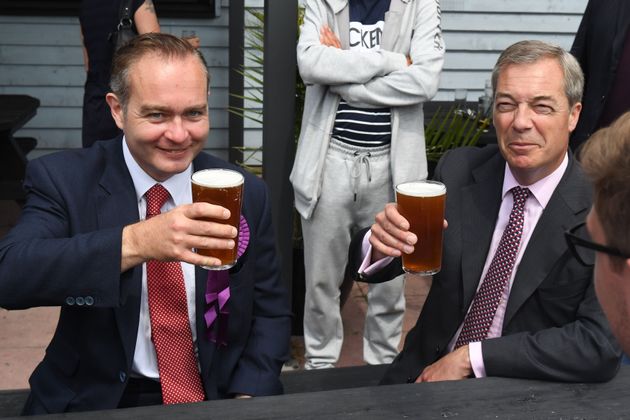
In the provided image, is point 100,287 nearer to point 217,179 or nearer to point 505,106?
point 217,179

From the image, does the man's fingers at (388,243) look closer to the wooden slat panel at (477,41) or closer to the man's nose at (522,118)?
the man's nose at (522,118)

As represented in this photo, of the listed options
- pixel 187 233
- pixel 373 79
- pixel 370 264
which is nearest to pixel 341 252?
pixel 373 79

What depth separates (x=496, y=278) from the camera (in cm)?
285

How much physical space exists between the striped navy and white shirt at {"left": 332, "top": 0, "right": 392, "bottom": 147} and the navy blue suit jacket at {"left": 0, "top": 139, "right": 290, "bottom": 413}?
1.36m

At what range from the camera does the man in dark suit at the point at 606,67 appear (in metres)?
4.29

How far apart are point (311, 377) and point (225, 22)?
14.4 ft

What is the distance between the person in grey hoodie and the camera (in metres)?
4.09

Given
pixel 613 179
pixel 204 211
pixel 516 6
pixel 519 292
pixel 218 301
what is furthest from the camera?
pixel 516 6

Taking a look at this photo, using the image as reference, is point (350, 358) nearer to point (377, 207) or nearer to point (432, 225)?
point (377, 207)

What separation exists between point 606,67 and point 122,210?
2.62 metres

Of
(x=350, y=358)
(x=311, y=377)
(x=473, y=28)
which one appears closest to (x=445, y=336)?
(x=311, y=377)

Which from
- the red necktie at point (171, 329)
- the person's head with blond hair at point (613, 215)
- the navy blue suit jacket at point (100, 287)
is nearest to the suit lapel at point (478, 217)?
the navy blue suit jacket at point (100, 287)

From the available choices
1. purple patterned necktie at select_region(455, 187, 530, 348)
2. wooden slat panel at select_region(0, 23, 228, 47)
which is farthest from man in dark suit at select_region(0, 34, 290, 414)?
wooden slat panel at select_region(0, 23, 228, 47)

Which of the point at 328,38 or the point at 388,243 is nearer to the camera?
the point at 388,243
